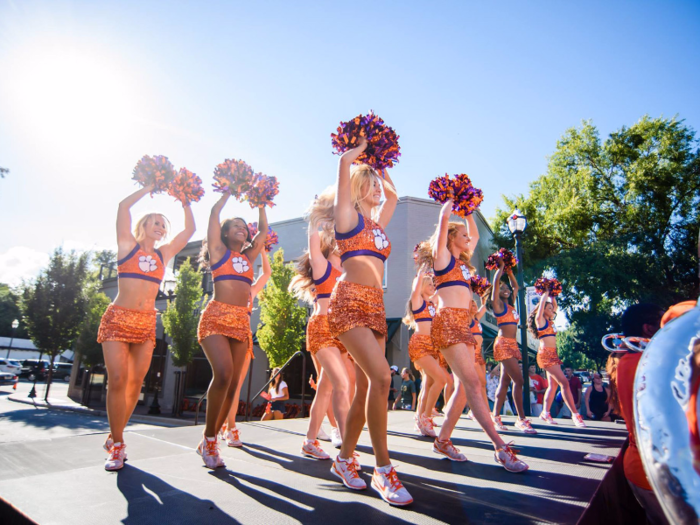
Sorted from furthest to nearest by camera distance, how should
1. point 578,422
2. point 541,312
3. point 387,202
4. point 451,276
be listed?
point 541,312 < point 578,422 < point 451,276 < point 387,202

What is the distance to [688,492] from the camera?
51cm

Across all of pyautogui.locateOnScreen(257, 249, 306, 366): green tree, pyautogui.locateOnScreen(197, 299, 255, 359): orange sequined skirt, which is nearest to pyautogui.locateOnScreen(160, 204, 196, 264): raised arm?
pyautogui.locateOnScreen(197, 299, 255, 359): orange sequined skirt

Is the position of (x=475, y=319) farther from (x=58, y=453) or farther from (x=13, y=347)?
(x=13, y=347)

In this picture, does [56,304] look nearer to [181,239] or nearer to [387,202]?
[181,239]

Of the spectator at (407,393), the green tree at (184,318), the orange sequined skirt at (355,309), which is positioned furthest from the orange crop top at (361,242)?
the green tree at (184,318)

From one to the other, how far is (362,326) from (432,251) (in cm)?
187

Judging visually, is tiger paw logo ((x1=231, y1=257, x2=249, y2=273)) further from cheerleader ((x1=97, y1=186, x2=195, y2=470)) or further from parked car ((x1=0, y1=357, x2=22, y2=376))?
parked car ((x1=0, y1=357, x2=22, y2=376))

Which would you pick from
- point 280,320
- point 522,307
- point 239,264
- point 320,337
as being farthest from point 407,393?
point 239,264

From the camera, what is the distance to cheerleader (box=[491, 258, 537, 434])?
5.53 metres

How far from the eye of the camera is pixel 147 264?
3.53 metres

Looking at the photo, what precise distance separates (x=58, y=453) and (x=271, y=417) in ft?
17.4

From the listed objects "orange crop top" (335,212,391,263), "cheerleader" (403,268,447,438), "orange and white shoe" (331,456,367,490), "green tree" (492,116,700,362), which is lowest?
"orange and white shoe" (331,456,367,490)

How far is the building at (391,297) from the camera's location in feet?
50.9

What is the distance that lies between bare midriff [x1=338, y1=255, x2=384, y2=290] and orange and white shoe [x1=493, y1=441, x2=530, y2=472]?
1.54m
